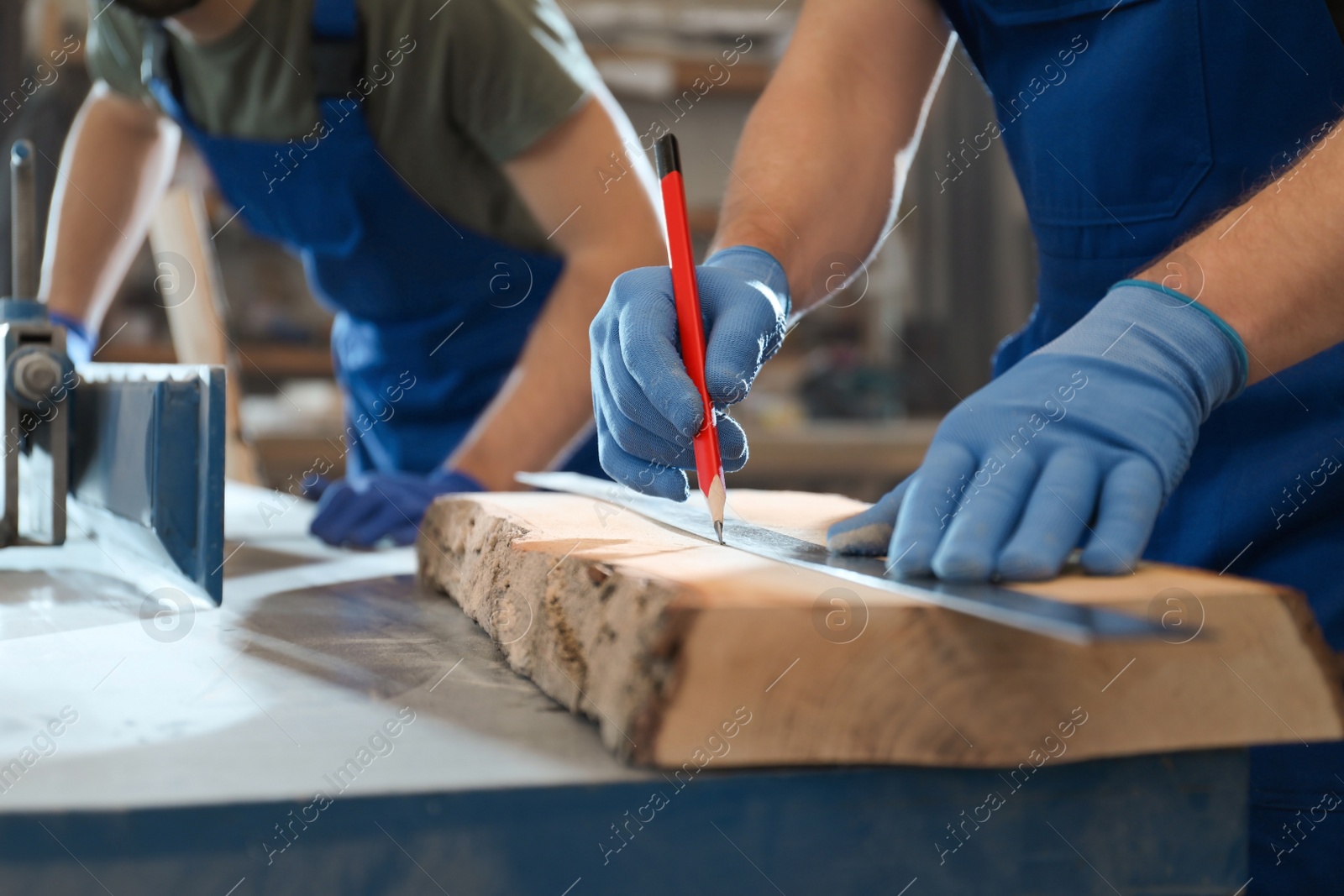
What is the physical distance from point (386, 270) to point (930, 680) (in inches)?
55.2

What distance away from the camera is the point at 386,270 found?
169 centimetres

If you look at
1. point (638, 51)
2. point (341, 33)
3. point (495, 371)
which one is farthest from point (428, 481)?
point (638, 51)

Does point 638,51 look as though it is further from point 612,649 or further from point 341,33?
point 612,649

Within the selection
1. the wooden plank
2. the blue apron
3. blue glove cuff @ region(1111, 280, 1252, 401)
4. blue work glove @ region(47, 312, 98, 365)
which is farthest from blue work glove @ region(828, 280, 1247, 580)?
the wooden plank

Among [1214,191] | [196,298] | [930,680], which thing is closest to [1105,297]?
[1214,191]

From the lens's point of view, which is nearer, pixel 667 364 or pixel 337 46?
pixel 667 364

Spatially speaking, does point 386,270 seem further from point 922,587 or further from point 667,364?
point 922,587

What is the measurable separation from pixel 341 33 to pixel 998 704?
138cm

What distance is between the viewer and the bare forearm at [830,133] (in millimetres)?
1040

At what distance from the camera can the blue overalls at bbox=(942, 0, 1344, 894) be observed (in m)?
0.77

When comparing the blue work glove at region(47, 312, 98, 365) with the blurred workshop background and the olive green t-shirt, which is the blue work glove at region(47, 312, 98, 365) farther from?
the blurred workshop background

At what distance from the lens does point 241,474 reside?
7.17 feet

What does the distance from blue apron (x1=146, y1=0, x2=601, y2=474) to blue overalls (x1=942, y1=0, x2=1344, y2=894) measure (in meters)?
0.91

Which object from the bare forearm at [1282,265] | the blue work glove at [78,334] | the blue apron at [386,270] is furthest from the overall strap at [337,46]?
the bare forearm at [1282,265]
